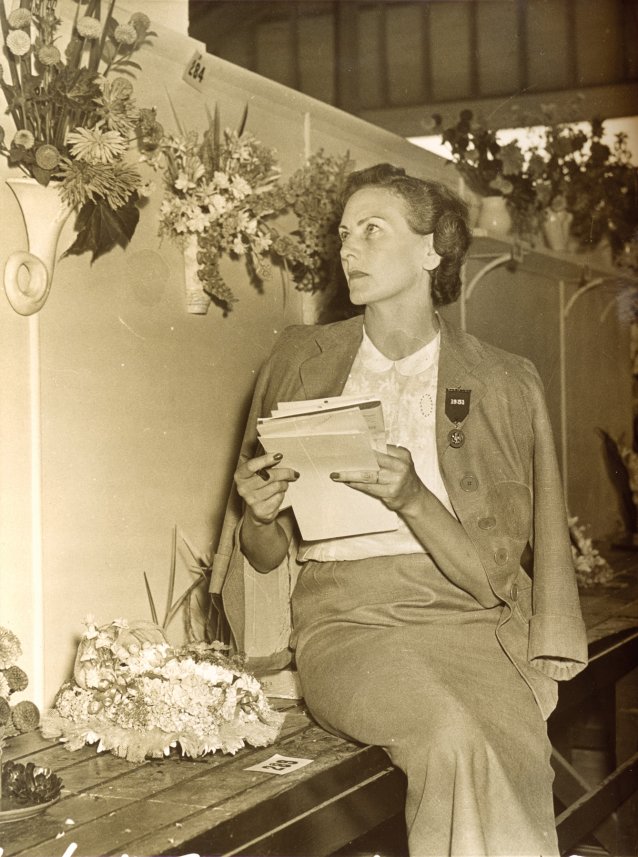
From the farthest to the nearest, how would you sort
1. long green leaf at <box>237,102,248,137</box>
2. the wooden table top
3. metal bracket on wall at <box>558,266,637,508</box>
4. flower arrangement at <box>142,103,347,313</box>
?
1. metal bracket on wall at <box>558,266,637,508</box>
2. long green leaf at <box>237,102,248,137</box>
3. flower arrangement at <box>142,103,347,313</box>
4. the wooden table top

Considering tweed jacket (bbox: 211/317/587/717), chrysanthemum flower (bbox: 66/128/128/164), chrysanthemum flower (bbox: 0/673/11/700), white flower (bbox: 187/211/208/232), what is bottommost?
chrysanthemum flower (bbox: 0/673/11/700)

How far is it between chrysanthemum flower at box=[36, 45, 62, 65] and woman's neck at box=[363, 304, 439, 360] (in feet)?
3.46

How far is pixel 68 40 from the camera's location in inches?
126

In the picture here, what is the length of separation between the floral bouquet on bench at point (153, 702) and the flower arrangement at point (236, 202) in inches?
51.1

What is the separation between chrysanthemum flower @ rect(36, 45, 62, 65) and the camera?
9.71ft

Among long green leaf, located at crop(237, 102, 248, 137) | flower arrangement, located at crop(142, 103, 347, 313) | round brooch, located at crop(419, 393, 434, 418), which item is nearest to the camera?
round brooch, located at crop(419, 393, 434, 418)

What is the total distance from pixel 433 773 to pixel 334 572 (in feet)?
2.04

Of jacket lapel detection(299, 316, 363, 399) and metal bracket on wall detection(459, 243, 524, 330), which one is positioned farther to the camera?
metal bracket on wall detection(459, 243, 524, 330)

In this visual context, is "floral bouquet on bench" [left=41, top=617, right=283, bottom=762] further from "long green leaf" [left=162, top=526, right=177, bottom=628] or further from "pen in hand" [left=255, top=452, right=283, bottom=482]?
"long green leaf" [left=162, top=526, right=177, bottom=628]

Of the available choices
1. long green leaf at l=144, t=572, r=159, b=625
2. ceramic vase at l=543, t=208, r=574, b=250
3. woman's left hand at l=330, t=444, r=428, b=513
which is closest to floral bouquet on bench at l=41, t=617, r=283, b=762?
long green leaf at l=144, t=572, r=159, b=625

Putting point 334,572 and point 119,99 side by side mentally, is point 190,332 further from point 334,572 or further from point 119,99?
point 334,572

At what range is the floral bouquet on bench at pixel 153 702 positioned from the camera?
278cm

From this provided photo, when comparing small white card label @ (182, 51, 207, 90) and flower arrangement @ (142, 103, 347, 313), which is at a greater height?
small white card label @ (182, 51, 207, 90)

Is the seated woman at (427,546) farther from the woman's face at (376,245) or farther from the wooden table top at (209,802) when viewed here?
the wooden table top at (209,802)
